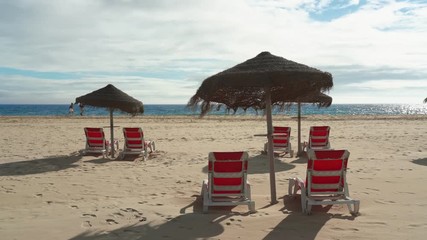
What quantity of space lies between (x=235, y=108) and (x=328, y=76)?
1757 mm

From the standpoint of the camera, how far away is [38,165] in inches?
345

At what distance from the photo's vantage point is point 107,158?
32.9 feet

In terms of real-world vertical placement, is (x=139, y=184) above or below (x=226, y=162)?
below

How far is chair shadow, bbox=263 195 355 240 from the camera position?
13.8 feet

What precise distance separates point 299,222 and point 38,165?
6.50m

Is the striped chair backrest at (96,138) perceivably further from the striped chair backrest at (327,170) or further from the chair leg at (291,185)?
the striped chair backrest at (327,170)

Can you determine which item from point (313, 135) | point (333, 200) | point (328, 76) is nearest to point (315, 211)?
point (333, 200)

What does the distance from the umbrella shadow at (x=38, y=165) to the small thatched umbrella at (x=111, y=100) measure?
1268 millimetres

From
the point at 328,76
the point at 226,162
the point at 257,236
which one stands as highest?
the point at 328,76

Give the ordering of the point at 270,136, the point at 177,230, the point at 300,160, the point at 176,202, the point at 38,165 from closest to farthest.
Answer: the point at 177,230, the point at 270,136, the point at 176,202, the point at 38,165, the point at 300,160

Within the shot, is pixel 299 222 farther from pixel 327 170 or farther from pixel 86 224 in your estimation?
pixel 86 224

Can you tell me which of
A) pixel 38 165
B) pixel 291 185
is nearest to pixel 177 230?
pixel 291 185

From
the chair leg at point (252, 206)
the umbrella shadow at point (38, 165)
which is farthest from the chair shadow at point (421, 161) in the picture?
the umbrella shadow at point (38, 165)

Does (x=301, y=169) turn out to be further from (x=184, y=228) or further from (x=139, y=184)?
(x=184, y=228)
